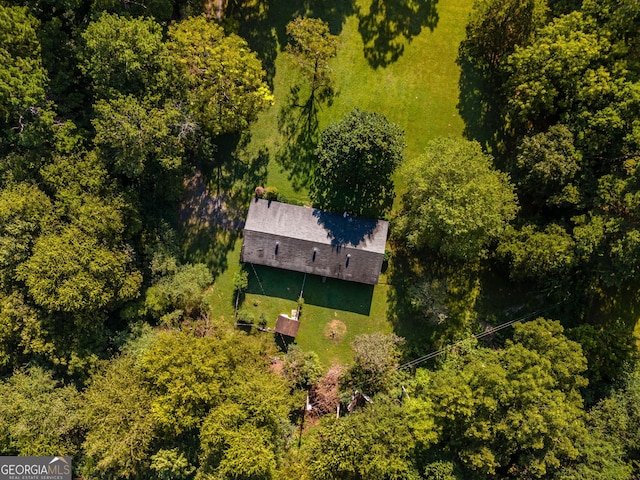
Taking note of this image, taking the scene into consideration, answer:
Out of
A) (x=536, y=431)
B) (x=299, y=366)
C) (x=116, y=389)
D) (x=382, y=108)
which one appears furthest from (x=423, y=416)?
(x=382, y=108)

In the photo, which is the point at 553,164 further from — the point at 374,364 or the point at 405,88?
the point at 374,364

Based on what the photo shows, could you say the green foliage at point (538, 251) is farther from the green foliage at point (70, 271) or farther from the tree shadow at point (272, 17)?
the green foliage at point (70, 271)

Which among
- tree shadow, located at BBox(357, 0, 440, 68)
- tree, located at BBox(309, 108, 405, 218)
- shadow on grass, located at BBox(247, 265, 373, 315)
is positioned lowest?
shadow on grass, located at BBox(247, 265, 373, 315)

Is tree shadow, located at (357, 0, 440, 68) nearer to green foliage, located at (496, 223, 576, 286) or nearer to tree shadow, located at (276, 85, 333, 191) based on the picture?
tree shadow, located at (276, 85, 333, 191)

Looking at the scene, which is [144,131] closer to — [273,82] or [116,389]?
[273,82]

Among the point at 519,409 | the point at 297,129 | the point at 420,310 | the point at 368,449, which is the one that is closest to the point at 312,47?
the point at 297,129

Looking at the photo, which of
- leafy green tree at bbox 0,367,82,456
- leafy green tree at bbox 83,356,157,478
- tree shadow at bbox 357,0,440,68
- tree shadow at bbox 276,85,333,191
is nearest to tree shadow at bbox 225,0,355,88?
tree shadow at bbox 357,0,440,68
